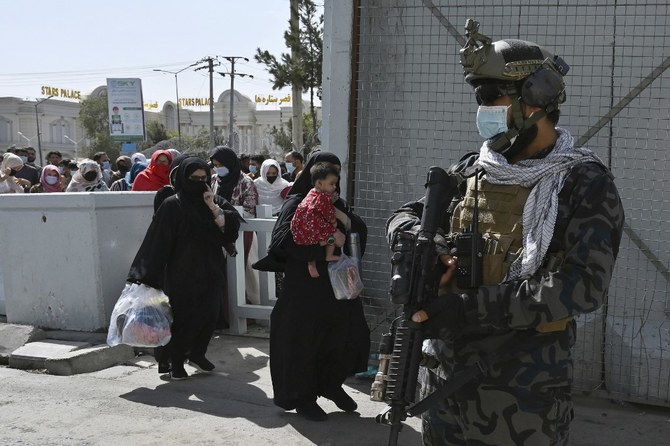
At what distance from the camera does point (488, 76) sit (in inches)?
95.0

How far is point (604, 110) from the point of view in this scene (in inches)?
190

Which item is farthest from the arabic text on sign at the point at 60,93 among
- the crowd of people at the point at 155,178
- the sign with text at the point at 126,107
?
the crowd of people at the point at 155,178

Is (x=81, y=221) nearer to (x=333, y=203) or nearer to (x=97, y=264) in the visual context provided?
(x=97, y=264)

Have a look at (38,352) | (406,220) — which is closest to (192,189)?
(38,352)

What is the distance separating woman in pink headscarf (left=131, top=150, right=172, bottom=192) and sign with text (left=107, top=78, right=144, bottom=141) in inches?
1009

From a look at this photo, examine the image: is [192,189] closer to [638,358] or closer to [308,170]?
[308,170]

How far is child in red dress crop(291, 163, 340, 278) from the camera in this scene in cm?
443

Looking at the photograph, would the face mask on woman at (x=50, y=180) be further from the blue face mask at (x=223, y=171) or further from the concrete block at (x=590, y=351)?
the concrete block at (x=590, y=351)

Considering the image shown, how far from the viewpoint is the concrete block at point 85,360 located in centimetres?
573

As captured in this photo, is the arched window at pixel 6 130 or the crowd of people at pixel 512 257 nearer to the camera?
the crowd of people at pixel 512 257

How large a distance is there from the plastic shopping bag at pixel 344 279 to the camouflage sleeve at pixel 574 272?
2.28 metres

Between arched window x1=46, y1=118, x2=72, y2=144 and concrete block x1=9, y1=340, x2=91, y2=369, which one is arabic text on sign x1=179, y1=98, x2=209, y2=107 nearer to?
arched window x1=46, y1=118, x2=72, y2=144

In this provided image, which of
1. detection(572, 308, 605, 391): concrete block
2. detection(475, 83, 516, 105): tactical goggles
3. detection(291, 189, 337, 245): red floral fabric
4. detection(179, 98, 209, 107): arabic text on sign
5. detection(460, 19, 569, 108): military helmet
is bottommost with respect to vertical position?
detection(572, 308, 605, 391): concrete block

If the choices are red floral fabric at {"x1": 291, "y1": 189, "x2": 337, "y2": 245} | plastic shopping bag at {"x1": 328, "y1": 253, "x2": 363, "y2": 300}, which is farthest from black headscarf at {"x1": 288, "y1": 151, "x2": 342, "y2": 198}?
plastic shopping bag at {"x1": 328, "y1": 253, "x2": 363, "y2": 300}
